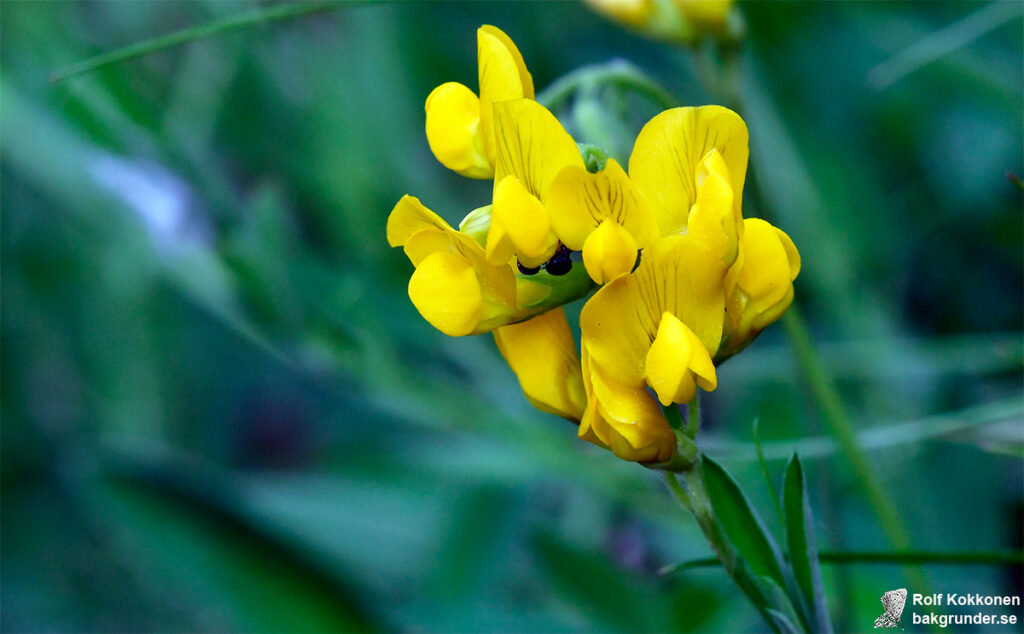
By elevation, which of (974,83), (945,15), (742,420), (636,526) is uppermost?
(945,15)

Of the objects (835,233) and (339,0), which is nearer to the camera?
(339,0)

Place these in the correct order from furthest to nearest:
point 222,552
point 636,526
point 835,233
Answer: point 835,233
point 636,526
point 222,552

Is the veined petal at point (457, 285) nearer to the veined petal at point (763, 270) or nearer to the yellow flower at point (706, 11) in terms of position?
the veined petal at point (763, 270)

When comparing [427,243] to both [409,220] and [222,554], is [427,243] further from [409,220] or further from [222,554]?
[222,554]

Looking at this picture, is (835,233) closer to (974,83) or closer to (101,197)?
(974,83)

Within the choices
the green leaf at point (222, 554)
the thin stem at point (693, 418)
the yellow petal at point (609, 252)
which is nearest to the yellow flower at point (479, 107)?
the yellow petal at point (609, 252)

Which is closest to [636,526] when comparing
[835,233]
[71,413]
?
[835,233]

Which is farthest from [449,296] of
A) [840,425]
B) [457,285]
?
[840,425]
